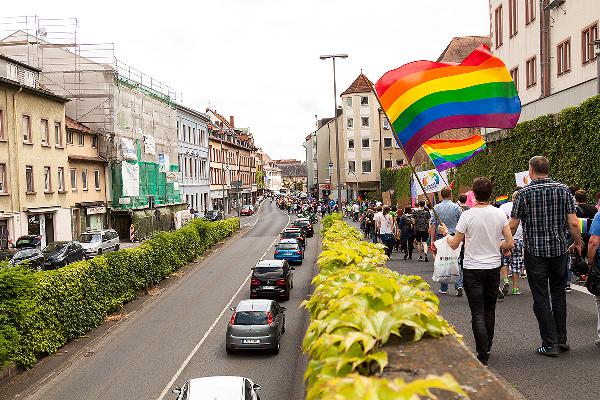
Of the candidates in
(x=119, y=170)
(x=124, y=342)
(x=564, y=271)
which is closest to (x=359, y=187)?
(x=119, y=170)

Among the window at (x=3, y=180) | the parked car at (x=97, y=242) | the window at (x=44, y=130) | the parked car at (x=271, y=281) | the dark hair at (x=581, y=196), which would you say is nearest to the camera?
the dark hair at (x=581, y=196)

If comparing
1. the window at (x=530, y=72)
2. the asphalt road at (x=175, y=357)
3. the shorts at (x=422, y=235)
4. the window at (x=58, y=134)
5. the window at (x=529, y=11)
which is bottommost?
the asphalt road at (x=175, y=357)

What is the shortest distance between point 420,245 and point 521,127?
20.6 ft

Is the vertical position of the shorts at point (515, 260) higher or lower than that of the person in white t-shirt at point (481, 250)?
lower

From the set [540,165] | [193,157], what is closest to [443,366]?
[540,165]

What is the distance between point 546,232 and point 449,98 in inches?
173

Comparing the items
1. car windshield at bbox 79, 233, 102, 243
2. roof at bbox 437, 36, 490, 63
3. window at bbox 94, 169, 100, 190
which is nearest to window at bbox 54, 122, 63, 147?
window at bbox 94, 169, 100, 190

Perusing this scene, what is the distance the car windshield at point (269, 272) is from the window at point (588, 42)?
48.3 feet

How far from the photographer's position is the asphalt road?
46.8ft

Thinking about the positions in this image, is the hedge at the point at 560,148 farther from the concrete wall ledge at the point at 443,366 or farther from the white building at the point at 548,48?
the concrete wall ledge at the point at 443,366

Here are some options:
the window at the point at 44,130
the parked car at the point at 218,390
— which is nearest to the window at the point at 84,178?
the window at the point at 44,130

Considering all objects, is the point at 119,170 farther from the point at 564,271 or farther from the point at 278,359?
the point at 564,271

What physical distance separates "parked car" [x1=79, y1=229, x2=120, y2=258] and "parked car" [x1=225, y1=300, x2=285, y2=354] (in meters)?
22.2

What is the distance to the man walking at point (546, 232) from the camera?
690cm
